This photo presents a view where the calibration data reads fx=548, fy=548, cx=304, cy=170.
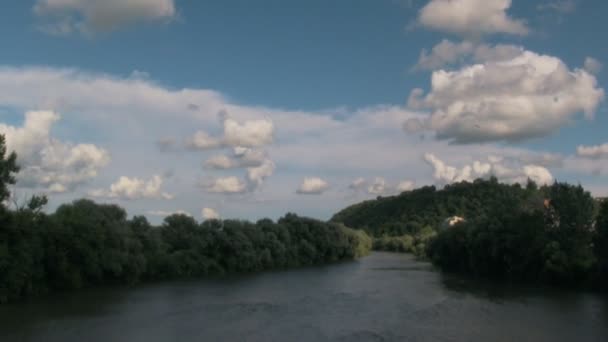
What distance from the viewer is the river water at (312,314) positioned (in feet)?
93.9

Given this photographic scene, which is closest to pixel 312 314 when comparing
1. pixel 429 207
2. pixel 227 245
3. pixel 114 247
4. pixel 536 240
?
pixel 114 247

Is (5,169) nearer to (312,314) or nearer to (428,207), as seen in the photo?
(312,314)

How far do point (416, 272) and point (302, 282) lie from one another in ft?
57.7

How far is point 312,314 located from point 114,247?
23.7m

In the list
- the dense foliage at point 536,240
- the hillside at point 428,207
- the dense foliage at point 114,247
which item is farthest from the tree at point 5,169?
the hillside at point 428,207

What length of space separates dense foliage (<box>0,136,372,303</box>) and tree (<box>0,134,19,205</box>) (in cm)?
6

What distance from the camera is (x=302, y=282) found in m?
56.4

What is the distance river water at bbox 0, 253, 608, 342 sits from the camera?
28.6 metres

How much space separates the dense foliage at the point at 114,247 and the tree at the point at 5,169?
64 millimetres

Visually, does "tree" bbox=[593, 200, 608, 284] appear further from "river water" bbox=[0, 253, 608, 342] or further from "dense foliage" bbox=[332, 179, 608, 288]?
"river water" bbox=[0, 253, 608, 342]

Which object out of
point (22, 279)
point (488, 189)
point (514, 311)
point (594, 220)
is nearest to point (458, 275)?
point (594, 220)

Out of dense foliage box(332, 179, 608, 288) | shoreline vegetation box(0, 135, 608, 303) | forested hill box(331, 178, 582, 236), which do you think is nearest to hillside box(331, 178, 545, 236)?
forested hill box(331, 178, 582, 236)

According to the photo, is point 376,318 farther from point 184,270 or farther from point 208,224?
point 208,224

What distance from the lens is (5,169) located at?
3978cm
